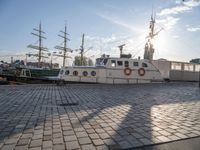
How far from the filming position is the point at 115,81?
752 inches

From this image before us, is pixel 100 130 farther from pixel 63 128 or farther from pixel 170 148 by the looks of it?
pixel 170 148

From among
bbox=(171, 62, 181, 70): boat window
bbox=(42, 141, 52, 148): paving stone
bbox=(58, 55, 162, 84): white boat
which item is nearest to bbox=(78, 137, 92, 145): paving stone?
bbox=(42, 141, 52, 148): paving stone

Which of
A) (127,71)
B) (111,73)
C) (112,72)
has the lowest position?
(111,73)

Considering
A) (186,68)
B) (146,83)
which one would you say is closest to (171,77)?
(186,68)

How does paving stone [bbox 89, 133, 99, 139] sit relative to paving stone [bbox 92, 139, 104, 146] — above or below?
above

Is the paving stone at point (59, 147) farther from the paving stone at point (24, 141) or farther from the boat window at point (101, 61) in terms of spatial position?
the boat window at point (101, 61)

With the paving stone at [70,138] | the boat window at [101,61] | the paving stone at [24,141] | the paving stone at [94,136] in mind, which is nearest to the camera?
the paving stone at [24,141]

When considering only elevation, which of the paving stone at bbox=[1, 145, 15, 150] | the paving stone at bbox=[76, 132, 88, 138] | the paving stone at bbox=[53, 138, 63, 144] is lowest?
the paving stone at bbox=[1, 145, 15, 150]

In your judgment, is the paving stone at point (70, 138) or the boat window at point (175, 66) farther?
the boat window at point (175, 66)

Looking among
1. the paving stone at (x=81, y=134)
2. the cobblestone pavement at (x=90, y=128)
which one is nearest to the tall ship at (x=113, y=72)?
the cobblestone pavement at (x=90, y=128)

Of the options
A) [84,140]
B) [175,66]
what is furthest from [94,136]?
[175,66]

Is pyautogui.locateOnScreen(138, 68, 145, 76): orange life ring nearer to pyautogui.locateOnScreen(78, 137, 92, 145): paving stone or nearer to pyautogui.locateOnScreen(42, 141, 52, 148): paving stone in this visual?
pyautogui.locateOnScreen(78, 137, 92, 145): paving stone

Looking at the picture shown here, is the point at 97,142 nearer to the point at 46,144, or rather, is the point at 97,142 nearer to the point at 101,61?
the point at 46,144

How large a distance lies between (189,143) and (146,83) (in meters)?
16.1
